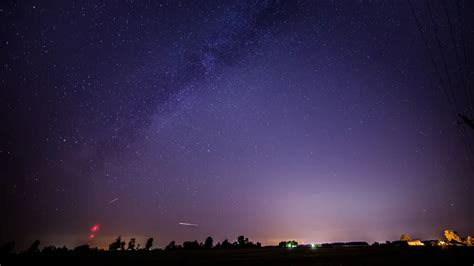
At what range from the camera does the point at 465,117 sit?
3288 cm

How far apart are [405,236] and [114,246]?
193m

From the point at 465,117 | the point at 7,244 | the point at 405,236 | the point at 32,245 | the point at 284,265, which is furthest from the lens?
the point at 405,236

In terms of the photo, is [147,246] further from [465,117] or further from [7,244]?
[465,117]

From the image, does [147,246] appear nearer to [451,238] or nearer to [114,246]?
[114,246]

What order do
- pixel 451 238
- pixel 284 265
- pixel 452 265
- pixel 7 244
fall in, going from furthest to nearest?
pixel 451 238
pixel 7 244
pixel 284 265
pixel 452 265

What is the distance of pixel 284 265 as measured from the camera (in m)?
15.6

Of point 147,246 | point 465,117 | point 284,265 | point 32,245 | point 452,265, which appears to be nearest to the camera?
point 452,265

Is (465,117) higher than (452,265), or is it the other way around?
(465,117)

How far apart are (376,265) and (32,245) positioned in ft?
630

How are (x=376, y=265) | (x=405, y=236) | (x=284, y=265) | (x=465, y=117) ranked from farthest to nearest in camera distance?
(x=405, y=236), (x=465, y=117), (x=284, y=265), (x=376, y=265)

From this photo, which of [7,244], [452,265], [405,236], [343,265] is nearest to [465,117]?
[452,265]

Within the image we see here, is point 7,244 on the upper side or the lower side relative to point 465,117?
lower

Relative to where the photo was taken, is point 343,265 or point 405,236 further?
point 405,236

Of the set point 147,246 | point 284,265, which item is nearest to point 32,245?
point 147,246
